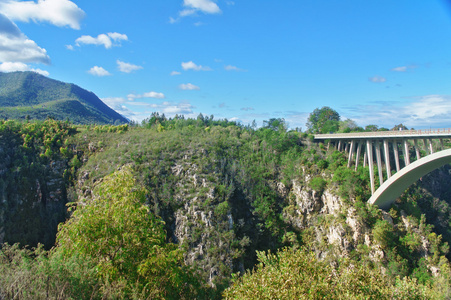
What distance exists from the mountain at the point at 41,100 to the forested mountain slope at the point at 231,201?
191 feet

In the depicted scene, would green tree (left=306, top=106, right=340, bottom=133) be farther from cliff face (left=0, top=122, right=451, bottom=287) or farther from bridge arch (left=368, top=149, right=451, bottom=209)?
bridge arch (left=368, top=149, right=451, bottom=209)

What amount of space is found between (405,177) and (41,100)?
530 ft

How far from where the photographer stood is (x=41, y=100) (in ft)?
438

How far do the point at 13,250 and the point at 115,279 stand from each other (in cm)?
424

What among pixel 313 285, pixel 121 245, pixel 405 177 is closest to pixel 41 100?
pixel 121 245

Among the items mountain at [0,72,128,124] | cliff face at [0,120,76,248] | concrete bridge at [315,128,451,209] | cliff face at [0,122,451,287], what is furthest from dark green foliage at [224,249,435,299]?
mountain at [0,72,128,124]

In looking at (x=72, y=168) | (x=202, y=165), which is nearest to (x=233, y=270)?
(x=202, y=165)

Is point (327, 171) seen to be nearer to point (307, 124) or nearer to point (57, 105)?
point (307, 124)

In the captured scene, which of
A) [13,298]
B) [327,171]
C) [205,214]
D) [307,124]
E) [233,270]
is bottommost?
[233,270]

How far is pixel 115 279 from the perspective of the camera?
27.2 ft

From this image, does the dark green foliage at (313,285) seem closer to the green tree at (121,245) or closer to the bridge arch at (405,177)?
the green tree at (121,245)

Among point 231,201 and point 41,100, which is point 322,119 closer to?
point 231,201

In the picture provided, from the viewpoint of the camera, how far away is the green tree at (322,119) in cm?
5676

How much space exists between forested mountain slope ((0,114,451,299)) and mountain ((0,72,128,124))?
191 ft
